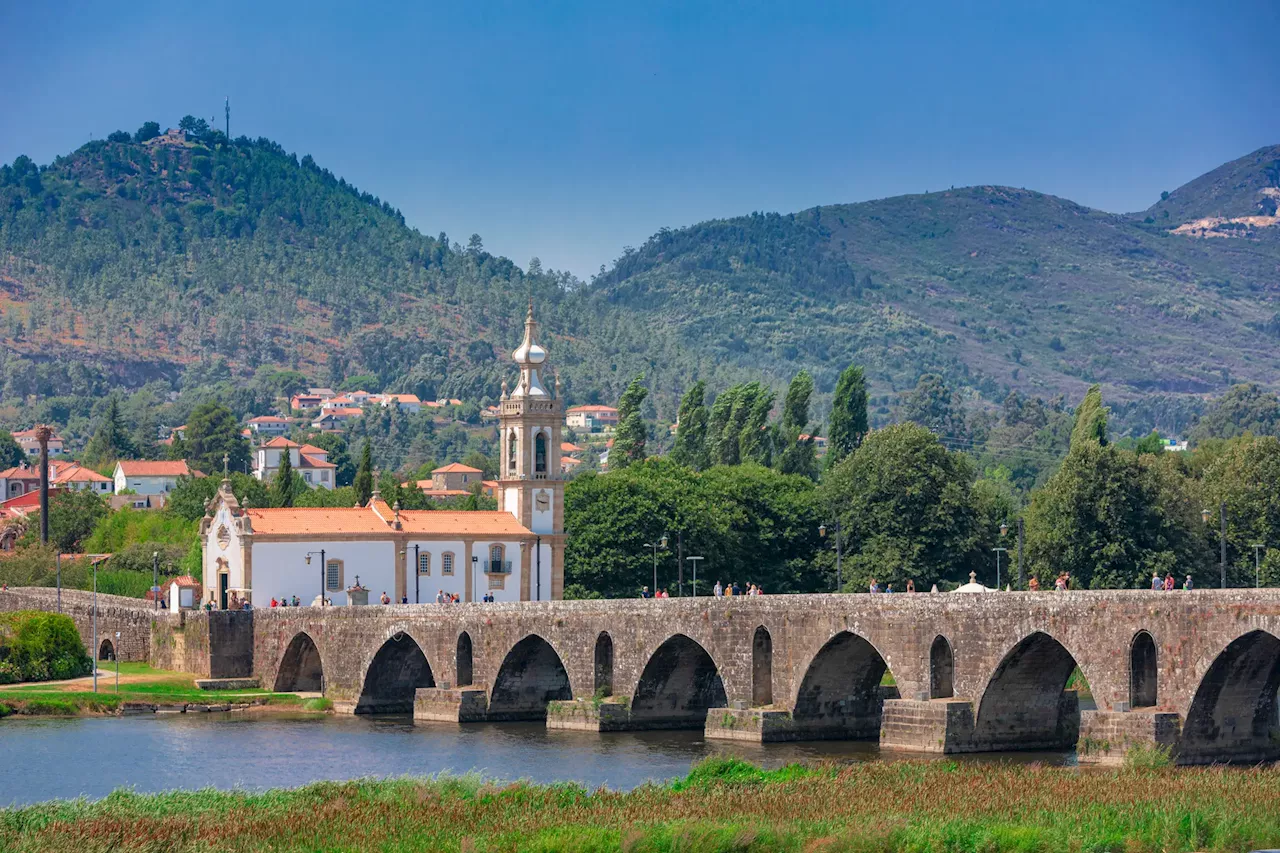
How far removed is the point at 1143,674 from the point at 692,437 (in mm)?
87088

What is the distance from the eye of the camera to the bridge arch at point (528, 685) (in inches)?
3179

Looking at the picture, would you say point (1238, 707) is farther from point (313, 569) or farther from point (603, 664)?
point (313, 569)

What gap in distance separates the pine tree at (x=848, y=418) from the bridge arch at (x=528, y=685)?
5478cm

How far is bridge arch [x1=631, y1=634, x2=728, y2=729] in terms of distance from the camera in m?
74.1

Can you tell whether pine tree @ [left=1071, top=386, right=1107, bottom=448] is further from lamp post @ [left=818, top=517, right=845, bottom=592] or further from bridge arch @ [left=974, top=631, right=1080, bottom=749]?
bridge arch @ [left=974, top=631, right=1080, bottom=749]

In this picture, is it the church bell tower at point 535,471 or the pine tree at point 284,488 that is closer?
the church bell tower at point 535,471

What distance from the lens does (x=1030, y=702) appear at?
62594 millimetres

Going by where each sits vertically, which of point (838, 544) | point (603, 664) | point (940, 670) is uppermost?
point (838, 544)

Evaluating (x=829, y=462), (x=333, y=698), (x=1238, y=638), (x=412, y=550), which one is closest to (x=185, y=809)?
(x=1238, y=638)

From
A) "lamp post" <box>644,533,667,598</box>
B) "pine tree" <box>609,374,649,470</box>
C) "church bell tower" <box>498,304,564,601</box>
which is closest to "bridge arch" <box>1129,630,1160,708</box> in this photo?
"lamp post" <box>644,533,667,598</box>

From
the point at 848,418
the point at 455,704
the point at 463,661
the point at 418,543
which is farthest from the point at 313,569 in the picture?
the point at 848,418

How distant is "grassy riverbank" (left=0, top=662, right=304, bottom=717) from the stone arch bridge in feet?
10.4

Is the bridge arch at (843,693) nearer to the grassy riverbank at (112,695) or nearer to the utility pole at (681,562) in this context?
the grassy riverbank at (112,695)

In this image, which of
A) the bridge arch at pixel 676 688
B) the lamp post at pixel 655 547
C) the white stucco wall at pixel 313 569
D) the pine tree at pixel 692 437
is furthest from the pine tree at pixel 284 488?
the bridge arch at pixel 676 688
